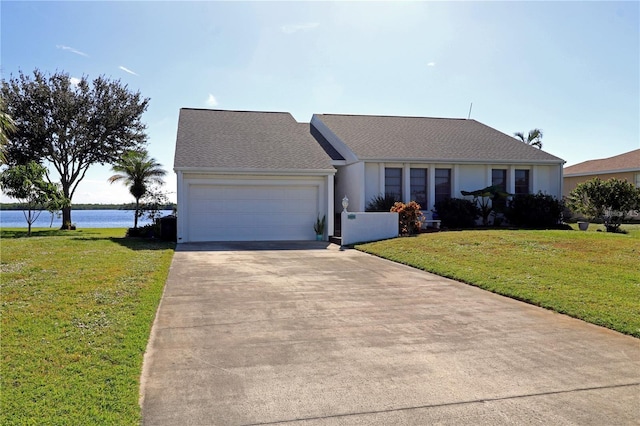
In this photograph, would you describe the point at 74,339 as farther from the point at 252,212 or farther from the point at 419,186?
the point at 419,186

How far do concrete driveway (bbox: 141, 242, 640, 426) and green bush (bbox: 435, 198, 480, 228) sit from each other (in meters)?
10.5

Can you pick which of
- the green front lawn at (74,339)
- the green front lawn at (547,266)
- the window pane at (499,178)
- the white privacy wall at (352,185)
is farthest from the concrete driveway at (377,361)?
the window pane at (499,178)

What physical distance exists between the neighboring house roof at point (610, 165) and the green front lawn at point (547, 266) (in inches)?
580

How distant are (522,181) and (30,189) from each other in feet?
72.1

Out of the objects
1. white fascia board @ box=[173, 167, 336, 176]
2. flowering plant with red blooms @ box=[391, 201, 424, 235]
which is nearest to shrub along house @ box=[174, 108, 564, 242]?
white fascia board @ box=[173, 167, 336, 176]

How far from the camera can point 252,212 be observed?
1656cm

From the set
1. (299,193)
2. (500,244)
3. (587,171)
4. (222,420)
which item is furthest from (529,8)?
(587,171)

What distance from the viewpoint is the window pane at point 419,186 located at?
19094 millimetres

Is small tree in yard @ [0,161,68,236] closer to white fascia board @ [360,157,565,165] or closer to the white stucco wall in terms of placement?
the white stucco wall

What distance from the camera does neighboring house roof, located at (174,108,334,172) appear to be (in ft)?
52.9

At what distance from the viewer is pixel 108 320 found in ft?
18.3

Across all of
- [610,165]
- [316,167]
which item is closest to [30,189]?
[316,167]

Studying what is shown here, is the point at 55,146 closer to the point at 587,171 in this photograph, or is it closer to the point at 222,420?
the point at 222,420

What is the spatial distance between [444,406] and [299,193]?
13.7 meters
